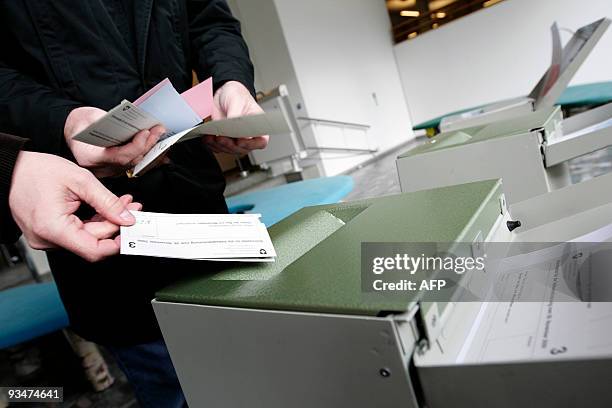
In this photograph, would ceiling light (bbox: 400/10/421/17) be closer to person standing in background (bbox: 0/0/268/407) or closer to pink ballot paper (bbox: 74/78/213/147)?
person standing in background (bbox: 0/0/268/407)

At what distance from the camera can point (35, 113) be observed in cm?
56

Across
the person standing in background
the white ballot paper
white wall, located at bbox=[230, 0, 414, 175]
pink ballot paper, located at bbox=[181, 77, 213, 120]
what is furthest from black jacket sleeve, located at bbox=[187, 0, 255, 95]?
white wall, located at bbox=[230, 0, 414, 175]

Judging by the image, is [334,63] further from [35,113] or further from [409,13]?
[35,113]

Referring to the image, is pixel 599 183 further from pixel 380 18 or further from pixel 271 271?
pixel 380 18

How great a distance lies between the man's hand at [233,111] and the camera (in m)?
0.66

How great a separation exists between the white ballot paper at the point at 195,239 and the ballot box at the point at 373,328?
1.1 inches

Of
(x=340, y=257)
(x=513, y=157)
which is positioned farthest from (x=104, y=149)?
(x=513, y=157)

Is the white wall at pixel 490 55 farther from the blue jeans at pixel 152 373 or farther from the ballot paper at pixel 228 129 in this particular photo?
the blue jeans at pixel 152 373

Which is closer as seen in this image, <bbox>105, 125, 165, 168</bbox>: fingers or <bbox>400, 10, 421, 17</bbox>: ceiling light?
<bbox>105, 125, 165, 168</bbox>: fingers

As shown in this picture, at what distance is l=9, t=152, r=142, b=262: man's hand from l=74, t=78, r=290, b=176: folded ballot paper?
0.05 m

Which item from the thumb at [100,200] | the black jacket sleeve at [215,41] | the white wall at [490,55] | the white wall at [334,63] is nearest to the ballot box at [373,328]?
the thumb at [100,200]

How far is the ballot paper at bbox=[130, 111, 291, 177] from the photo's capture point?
1.57ft

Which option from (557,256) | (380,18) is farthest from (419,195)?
(380,18)

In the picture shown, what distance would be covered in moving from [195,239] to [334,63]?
5359mm
